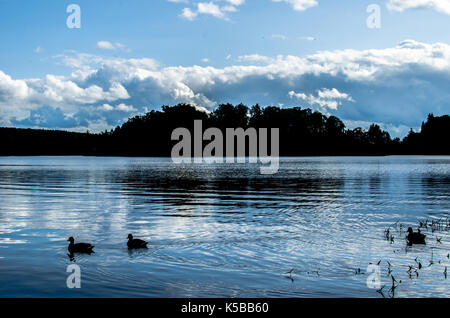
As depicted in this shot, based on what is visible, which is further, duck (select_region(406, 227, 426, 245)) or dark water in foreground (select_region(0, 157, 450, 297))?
duck (select_region(406, 227, 426, 245))

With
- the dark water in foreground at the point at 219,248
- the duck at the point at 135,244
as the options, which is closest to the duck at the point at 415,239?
the dark water in foreground at the point at 219,248

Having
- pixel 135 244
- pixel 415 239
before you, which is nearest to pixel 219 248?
pixel 135 244

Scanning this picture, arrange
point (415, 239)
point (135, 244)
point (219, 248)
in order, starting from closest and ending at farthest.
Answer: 1. point (135, 244)
2. point (219, 248)
3. point (415, 239)

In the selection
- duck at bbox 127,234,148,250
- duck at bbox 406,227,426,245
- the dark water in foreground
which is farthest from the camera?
duck at bbox 406,227,426,245

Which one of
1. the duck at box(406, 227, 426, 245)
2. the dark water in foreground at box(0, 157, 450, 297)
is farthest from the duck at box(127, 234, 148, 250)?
the duck at box(406, 227, 426, 245)

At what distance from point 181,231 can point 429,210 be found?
17.2 m

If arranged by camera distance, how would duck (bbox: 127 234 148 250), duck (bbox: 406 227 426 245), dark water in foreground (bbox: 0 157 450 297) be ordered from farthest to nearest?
duck (bbox: 406 227 426 245) → duck (bbox: 127 234 148 250) → dark water in foreground (bbox: 0 157 450 297)

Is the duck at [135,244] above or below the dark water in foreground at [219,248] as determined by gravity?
above

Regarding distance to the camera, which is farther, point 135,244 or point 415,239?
point 415,239

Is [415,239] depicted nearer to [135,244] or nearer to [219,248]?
[219,248]

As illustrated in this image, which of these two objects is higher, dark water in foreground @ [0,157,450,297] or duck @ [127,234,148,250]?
duck @ [127,234,148,250]

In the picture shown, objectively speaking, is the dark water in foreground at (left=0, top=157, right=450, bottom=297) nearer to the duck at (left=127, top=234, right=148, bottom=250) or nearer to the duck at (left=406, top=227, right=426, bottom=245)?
the duck at (left=406, top=227, right=426, bottom=245)

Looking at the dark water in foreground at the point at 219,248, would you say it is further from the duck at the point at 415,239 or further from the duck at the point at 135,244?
the duck at the point at 135,244
